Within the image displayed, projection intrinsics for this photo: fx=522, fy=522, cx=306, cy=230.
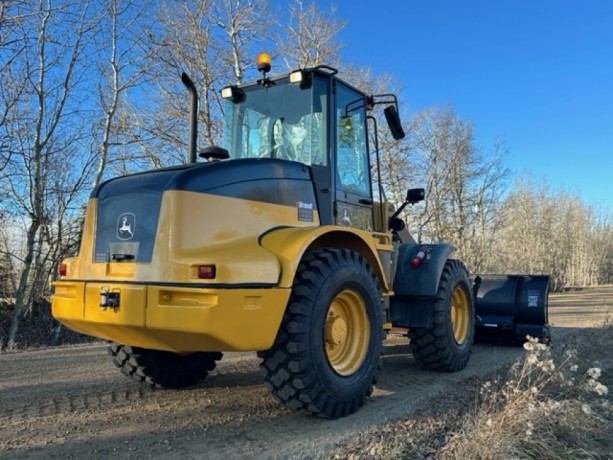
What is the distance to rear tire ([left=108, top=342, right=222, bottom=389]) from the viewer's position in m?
4.61

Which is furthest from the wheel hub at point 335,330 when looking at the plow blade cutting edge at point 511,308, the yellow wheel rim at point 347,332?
the plow blade cutting edge at point 511,308

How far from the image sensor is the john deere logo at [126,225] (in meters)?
3.74

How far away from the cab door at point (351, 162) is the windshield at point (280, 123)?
0.19 meters

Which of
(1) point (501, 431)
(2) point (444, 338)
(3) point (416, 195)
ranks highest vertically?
(3) point (416, 195)

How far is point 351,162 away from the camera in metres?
5.07

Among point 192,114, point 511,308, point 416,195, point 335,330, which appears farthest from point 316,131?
point 511,308

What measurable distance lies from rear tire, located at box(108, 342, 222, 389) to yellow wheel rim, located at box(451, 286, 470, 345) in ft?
9.84

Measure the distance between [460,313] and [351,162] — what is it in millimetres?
2633

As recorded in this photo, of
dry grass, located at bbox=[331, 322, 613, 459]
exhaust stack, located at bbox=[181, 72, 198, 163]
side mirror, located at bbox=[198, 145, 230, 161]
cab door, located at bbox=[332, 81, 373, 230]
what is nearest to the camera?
dry grass, located at bbox=[331, 322, 613, 459]

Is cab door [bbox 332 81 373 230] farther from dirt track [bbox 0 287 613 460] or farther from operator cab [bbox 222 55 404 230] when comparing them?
dirt track [bbox 0 287 613 460]

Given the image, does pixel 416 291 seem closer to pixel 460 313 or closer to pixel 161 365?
pixel 460 313

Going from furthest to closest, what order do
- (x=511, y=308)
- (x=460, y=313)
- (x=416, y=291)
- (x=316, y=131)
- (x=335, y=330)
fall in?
(x=511, y=308)
(x=460, y=313)
(x=416, y=291)
(x=316, y=131)
(x=335, y=330)

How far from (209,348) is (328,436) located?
39.4 inches

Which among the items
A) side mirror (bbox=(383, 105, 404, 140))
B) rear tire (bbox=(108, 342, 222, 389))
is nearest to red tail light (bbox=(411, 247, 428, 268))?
side mirror (bbox=(383, 105, 404, 140))
